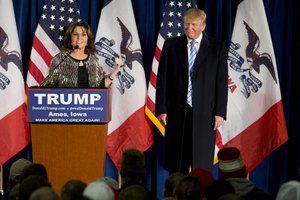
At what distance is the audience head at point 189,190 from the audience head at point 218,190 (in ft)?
0.17

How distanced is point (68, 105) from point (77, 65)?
639 mm

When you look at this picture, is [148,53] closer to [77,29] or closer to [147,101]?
[147,101]

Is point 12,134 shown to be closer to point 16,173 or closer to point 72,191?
point 16,173

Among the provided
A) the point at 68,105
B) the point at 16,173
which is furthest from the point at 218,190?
the point at 68,105

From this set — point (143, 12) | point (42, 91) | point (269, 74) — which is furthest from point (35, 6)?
point (269, 74)

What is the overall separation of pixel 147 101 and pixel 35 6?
1.62m

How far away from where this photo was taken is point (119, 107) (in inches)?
294

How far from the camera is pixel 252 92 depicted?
7523mm

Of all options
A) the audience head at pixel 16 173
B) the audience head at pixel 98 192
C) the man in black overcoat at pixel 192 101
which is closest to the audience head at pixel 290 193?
the audience head at pixel 98 192

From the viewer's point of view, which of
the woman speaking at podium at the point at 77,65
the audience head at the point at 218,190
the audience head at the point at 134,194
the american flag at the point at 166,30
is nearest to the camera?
the audience head at the point at 134,194

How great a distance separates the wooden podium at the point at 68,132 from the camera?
19.0ft

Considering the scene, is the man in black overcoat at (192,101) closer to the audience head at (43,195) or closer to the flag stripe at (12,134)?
the flag stripe at (12,134)

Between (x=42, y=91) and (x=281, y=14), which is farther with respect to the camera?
(x=281, y=14)

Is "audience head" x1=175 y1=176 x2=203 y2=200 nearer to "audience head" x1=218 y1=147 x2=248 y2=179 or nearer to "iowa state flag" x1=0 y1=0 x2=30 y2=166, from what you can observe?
"audience head" x1=218 y1=147 x2=248 y2=179
